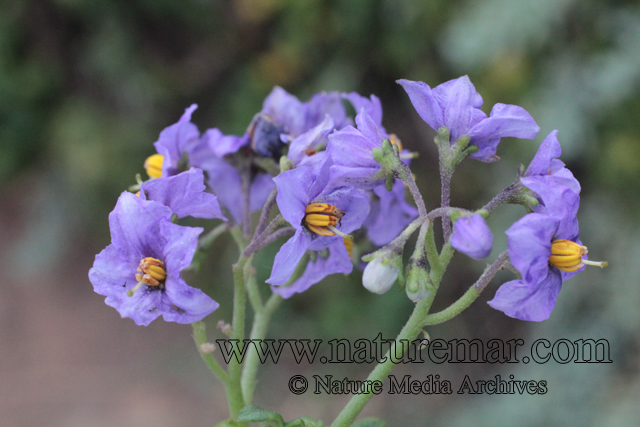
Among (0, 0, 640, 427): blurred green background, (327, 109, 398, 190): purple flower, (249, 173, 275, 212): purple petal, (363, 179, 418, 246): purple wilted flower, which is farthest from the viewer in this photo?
(0, 0, 640, 427): blurred green background

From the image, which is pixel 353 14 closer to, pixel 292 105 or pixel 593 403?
pixel 292 105

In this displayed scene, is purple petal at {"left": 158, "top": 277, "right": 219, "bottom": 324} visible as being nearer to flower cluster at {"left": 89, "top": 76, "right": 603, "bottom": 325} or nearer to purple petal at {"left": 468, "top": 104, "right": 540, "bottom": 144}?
flower cluster at {"left": 89, "top": 76, "right": 603, "bottom": 325}

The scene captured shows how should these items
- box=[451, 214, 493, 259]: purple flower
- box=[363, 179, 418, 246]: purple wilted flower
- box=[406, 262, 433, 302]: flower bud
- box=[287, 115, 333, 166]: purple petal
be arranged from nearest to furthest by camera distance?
box=[451, 214, 493, 259]: purple flower < box=[406, 262, 433, 302]: flower bud < box=[287, 115, 333, 166]: purple petal < box=[363, 179, 418, 246]: purple wilted flower

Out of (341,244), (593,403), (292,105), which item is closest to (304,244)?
(341,244)

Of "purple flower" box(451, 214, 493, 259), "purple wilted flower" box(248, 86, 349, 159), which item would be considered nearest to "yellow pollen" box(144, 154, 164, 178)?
"purple wilted flower" box(248, 86, 349, 159)

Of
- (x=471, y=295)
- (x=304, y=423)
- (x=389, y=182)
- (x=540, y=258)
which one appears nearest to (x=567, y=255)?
(x=540, y=258)
